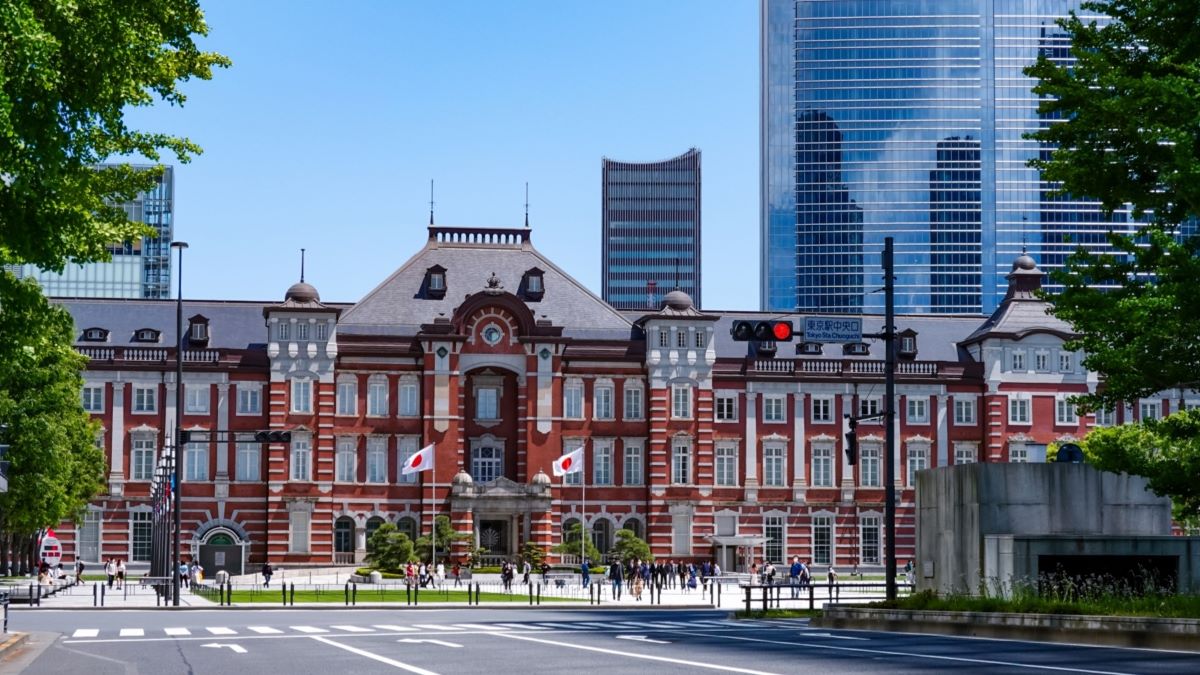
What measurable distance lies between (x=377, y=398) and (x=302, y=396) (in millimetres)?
4052

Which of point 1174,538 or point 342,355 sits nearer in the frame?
point 1174,538

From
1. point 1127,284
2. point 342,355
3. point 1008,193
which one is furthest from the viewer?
point 1008,193

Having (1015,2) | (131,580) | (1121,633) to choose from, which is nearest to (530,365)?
(131,580)

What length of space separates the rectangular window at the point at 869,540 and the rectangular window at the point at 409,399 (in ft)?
84.9

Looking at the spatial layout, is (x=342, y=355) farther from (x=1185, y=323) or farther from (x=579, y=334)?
(x=1185, y=323)

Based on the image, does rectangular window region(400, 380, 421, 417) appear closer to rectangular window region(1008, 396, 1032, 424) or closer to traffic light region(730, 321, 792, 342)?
rectangular window region(1008, 396, 1032, 424)

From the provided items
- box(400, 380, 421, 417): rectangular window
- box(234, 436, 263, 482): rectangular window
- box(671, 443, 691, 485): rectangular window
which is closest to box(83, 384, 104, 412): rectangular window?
box(234, 436, 263, 482): rectangular window

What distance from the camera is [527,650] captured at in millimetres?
28391

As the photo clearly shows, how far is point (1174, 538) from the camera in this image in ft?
115

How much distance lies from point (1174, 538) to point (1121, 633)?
26.5 ft

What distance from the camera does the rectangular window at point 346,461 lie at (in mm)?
91250

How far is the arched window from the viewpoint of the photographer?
3583 inches

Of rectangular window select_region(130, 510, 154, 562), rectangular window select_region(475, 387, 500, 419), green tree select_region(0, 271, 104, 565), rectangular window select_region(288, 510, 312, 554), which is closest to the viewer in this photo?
green tree select_region(0, 271, 104, 565)

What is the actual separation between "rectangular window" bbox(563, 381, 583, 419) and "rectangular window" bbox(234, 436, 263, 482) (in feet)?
54.7
